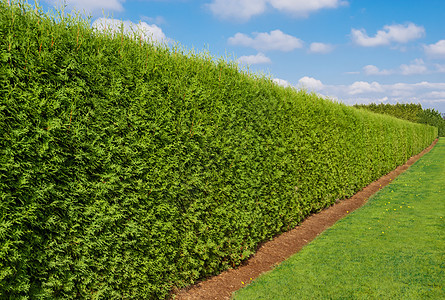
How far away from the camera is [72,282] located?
149 inches

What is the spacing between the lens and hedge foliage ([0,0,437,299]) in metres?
3.36

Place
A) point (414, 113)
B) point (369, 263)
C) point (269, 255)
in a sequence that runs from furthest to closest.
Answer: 1. point (414, 113)
2. point (269, 255)
3. point (369, 263)

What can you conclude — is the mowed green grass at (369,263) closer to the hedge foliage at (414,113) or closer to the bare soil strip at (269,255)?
the bare soil strip at (269,255)

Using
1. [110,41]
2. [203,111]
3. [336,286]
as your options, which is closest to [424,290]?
[336,286]

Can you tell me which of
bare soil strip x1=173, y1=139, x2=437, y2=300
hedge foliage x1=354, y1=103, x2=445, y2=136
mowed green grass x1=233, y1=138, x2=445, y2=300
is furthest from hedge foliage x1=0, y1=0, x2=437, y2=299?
hedge foliage x1=354, y1=103, x2=445, y2=136

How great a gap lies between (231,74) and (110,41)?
3009mm

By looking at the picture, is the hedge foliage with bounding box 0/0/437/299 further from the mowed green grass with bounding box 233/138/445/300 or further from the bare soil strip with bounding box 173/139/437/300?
the mowed green grass with bounding box 233/138/445/300

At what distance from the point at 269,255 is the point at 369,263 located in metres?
2.31

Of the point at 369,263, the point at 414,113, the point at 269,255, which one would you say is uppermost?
the point at 414,113

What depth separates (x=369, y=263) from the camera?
21.4 feet

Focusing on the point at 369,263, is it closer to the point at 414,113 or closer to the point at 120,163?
the point at 120,163

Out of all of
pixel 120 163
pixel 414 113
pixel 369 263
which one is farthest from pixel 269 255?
pixel 414 113

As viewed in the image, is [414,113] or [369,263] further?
[414,113]

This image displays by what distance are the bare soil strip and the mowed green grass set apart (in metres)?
0.35
